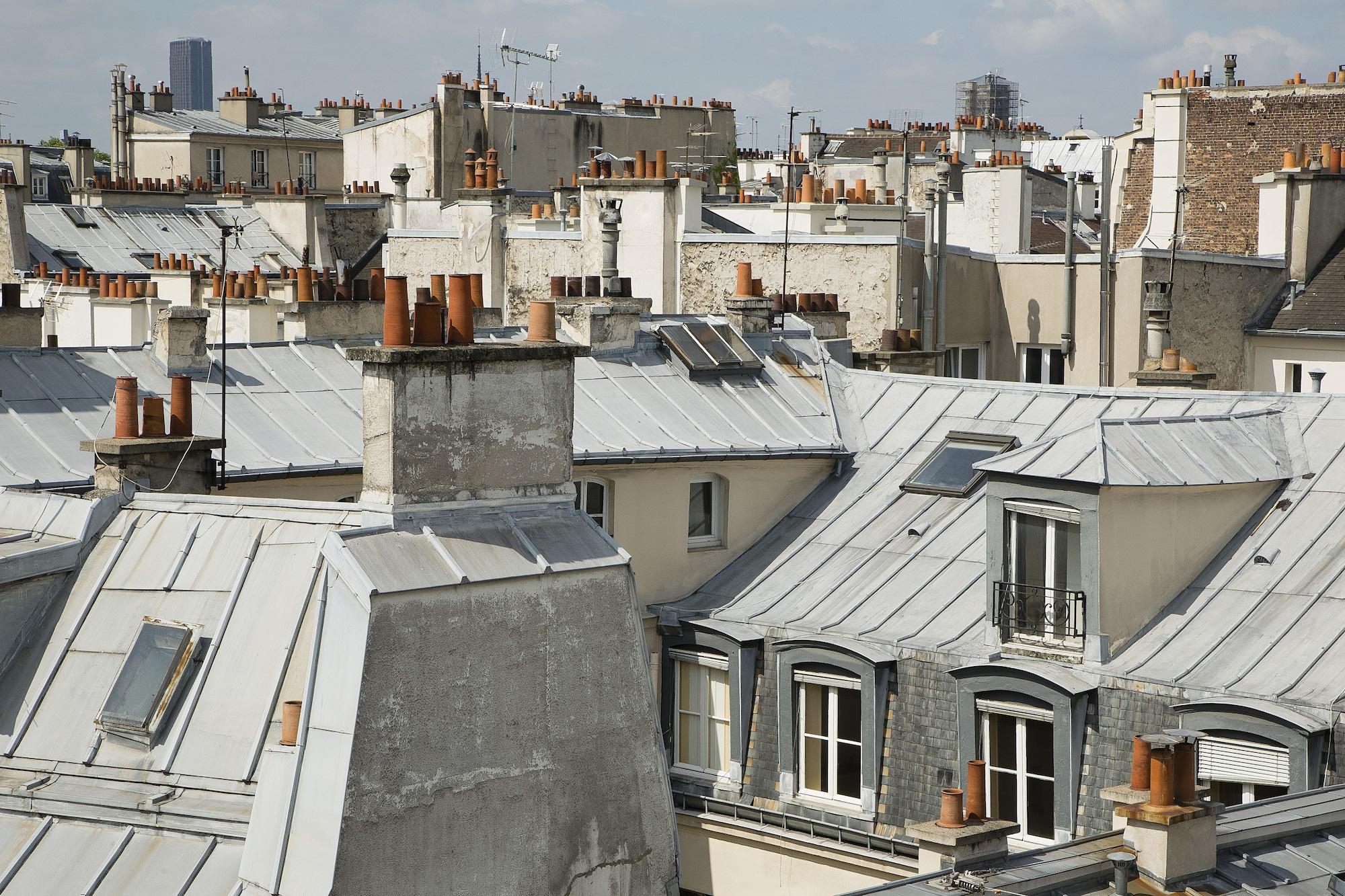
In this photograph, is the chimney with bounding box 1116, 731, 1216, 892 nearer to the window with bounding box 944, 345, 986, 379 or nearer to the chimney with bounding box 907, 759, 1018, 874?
the chimney with bounding box 907, 759, 1018, 874

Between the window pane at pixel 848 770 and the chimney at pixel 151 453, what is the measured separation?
6.26m

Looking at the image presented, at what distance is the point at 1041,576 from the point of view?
17234mm

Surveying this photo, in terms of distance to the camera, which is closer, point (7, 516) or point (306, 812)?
point (306, 812)

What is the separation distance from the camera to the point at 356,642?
11922 mm

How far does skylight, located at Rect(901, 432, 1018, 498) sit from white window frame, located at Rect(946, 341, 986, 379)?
382 inches

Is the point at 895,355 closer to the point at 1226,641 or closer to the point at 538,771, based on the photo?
the point at 1226,641

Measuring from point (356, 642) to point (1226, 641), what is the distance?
7.95 metres

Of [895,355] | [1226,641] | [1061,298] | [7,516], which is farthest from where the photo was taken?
[1061,298]

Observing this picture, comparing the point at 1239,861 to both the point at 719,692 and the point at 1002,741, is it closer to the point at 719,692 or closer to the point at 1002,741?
the point at 1002,741

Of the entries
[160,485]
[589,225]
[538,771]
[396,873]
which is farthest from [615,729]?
[589,225]

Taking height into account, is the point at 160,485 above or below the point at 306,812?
above

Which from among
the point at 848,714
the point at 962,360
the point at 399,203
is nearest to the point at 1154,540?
the point at 848,714

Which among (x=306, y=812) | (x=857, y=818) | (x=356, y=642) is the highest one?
(x=356, y=642)

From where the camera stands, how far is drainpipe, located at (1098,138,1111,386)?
28562 millimetres
